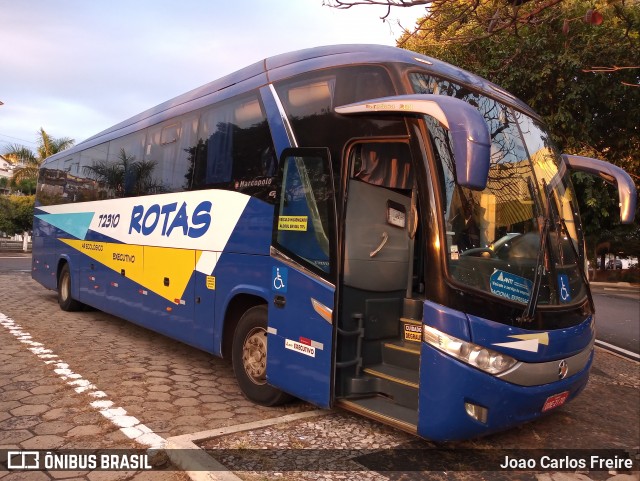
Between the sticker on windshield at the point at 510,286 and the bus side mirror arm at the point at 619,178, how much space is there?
138 centimetres

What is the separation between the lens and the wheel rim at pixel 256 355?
197 inches

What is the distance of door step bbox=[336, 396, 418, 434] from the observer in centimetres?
377

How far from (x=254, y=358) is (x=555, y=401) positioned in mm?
2761

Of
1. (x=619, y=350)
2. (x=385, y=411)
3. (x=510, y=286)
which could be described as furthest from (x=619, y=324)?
(x=385, y=411)

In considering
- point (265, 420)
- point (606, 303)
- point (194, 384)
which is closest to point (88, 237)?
point (194, 384)

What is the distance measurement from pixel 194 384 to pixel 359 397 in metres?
2.34

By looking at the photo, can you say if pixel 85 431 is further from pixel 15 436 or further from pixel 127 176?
pixel 127 176

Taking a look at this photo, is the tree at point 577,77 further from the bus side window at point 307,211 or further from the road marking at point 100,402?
the road marking at point 100,402

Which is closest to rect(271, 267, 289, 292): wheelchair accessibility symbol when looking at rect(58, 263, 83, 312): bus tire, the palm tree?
rect(58, 263, 83, 312): bus tire

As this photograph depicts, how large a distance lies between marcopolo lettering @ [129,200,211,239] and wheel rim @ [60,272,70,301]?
143 inches

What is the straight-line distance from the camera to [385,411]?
13.1ft

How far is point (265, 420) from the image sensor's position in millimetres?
4523

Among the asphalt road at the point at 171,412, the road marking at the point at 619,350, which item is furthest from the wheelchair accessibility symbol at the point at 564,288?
the road marking at the point at 619,350

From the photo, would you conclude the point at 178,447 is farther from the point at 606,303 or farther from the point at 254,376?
the point at 606,303
